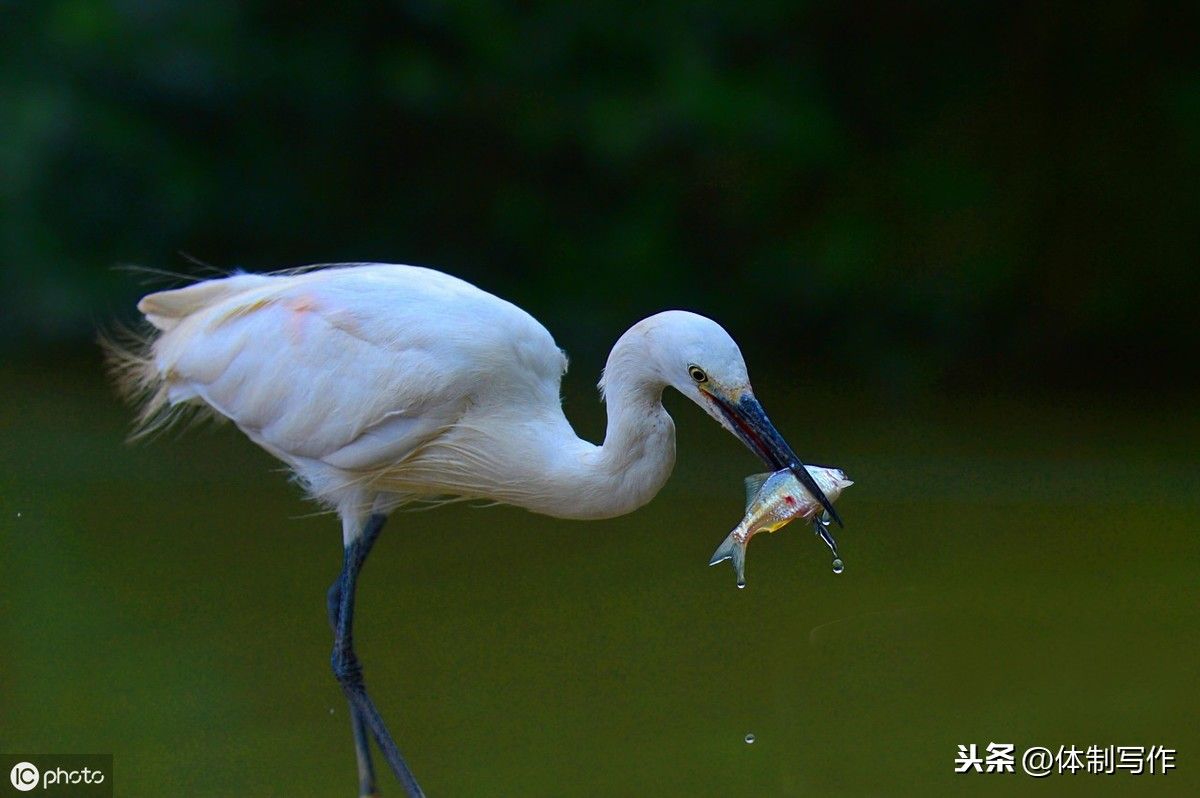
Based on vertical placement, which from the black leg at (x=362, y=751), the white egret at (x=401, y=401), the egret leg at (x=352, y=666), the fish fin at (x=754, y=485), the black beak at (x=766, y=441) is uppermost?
the white egret at (x=401, y=401)

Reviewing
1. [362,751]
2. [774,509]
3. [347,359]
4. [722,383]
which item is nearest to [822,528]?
[774,509]

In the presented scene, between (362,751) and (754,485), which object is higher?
(754,485)

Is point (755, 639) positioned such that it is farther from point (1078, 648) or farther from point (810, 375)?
point (810, 375)

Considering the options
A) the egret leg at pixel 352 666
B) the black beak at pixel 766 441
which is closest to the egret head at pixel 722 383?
the black beak at pixel 766 441

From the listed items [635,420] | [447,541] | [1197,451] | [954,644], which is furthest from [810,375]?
[635,420]

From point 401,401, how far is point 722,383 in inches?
29.2

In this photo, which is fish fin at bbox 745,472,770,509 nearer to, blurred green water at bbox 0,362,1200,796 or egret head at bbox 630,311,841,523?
egret head at bbox 630,311,841,523

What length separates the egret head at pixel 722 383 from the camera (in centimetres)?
227

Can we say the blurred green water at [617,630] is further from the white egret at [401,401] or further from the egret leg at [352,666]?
the white egret at [401,401]

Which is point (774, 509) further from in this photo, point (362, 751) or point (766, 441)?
point (362, 751)

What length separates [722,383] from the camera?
7.50 ft

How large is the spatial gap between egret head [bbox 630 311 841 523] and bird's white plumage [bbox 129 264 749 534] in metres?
0.12

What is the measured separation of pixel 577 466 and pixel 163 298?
48.1 inches

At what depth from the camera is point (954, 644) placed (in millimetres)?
3820
